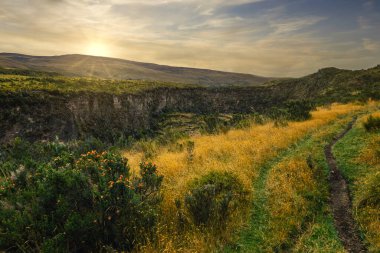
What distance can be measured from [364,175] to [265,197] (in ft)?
10.4

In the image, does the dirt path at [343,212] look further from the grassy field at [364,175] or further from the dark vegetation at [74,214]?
the dark vegetation at [74,214]

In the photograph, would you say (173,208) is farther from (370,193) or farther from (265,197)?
(370,193)

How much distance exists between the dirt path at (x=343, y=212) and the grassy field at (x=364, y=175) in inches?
5.5

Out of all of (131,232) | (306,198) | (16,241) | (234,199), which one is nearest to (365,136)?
(306,198)

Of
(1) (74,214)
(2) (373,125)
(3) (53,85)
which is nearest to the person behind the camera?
(1) (74,214)

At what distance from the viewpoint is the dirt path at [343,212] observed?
17.7 ft

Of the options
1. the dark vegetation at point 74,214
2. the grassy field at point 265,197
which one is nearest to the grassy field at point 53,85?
the grassy field at point 265,197

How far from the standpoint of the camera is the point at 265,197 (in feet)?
24.7

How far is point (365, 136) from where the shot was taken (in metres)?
12.2

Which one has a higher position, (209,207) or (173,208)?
(209,207)

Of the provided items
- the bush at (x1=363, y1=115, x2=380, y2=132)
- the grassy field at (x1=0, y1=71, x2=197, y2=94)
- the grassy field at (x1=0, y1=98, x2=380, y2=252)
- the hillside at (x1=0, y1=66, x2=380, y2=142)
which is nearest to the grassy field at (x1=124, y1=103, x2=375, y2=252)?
the grassy field at (x1=0, y1=98, x2=380, y2=252)

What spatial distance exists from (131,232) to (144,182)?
4.47ft

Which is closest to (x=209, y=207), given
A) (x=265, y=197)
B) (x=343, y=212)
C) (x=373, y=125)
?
(x=265, y=197)

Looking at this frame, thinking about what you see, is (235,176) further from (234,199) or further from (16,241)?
(16,241)
